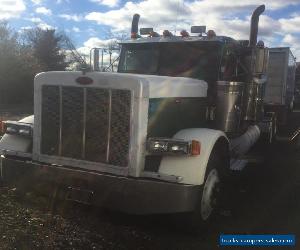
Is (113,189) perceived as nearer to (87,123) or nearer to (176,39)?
(87,123)

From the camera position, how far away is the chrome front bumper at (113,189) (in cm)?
476

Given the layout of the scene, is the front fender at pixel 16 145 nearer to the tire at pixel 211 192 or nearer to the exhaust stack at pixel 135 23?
the tire at pixel 211 192

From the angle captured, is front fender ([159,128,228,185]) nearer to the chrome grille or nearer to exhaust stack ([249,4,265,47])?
the chrome grille

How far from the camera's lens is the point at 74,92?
5.19 metres

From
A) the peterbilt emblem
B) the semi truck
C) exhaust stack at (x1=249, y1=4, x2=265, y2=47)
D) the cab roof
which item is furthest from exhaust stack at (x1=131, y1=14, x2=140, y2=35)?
the peterbilt emblem

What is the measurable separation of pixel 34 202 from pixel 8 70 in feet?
91.3

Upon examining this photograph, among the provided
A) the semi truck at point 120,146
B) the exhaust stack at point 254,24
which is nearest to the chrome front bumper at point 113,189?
the semi truck at point 120,146

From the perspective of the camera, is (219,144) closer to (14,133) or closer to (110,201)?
(110,201)

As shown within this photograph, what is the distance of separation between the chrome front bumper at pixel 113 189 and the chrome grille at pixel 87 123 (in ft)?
0.80

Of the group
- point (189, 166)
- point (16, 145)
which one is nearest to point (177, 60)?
point (189, 166)

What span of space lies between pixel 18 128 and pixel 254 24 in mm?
4369

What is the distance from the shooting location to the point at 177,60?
707 centimetres

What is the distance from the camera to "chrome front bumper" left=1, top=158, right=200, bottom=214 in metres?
4.76

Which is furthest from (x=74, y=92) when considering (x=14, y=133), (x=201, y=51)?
(x=201, y=51)
